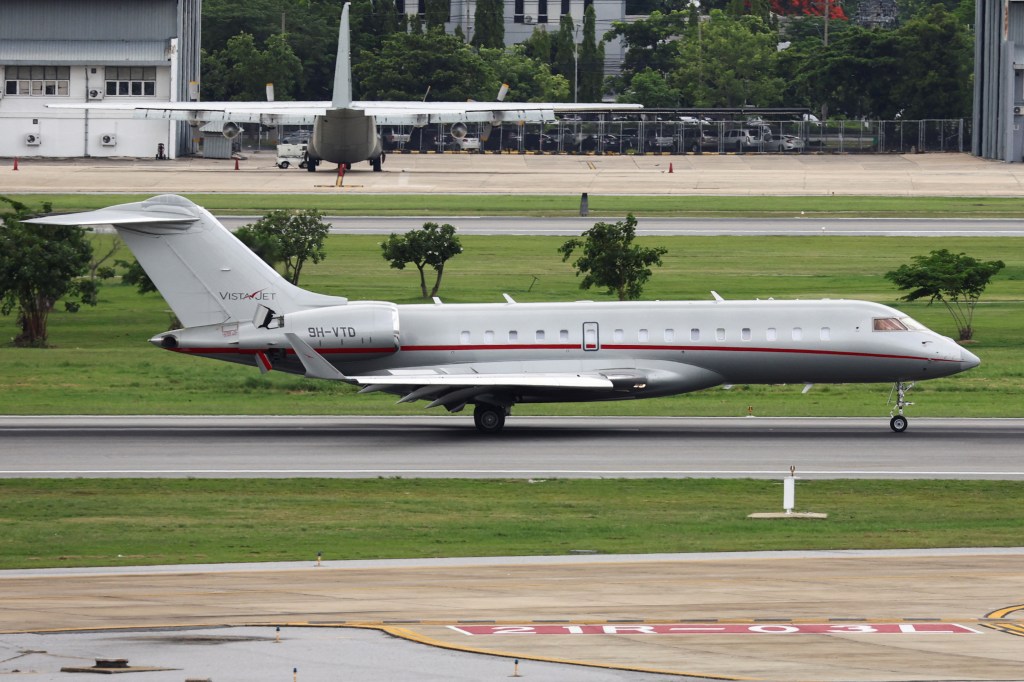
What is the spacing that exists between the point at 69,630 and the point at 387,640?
3.81m

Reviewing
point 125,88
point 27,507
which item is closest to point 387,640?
point 27,507

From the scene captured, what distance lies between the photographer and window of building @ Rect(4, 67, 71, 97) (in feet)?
377

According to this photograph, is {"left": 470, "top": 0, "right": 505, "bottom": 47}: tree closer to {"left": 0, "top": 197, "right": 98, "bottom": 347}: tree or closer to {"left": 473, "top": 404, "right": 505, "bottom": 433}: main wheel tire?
{"left": 0, "top": 197, "right": 98, "bottom": 347}: tree

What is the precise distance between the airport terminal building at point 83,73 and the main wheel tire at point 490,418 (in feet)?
271

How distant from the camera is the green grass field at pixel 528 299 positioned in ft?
135

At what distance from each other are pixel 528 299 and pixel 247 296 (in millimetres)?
23574

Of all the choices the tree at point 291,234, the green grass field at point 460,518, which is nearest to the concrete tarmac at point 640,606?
the green grass field at point 460,518

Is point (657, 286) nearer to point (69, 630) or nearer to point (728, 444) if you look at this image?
point (728, 444)

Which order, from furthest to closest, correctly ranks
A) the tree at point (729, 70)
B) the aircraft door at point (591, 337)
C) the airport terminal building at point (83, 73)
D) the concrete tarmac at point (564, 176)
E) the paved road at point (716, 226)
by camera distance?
1. the tree at point (729, 70)
2. the airport terminal building at point (83, 73)
3. the concrete tarmac at point (564, 176)
4. the paved road at point (716, 226)
5. the aircraft door at point (591, 337)

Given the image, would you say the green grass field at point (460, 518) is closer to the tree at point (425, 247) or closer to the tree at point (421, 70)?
the tree at point (425, 247)

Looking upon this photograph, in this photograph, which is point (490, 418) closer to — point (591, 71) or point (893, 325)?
point (893, 325)

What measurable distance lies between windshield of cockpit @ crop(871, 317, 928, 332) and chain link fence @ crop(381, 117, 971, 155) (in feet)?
284

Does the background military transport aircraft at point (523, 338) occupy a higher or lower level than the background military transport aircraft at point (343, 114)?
lower

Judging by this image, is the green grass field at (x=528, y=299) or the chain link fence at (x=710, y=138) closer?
the green grass field at (x=528, y=299)
